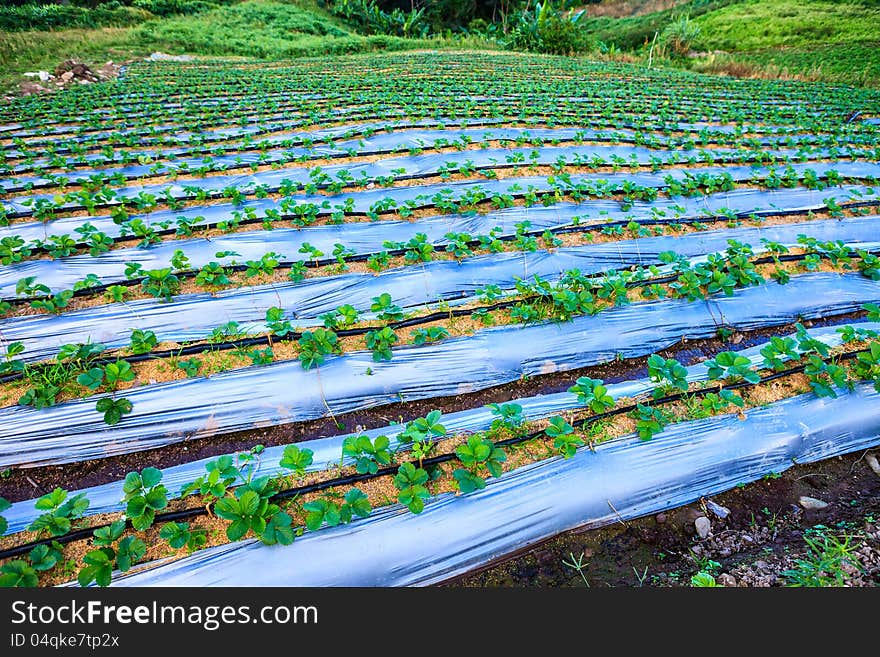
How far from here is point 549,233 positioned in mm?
4359

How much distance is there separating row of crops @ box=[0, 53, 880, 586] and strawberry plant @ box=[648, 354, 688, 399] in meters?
0.02

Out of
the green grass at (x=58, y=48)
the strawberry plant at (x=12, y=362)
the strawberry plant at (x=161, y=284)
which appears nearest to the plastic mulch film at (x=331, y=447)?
the strawberry plant at (x=12, y=362)

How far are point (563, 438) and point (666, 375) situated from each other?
3.15 ft

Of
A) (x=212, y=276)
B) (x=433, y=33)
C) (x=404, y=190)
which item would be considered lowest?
(x=212, y=276)

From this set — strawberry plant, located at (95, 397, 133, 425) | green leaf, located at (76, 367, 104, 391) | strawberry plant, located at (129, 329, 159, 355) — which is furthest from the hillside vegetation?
strawberry plant, located at (95, 397, 133, 425)

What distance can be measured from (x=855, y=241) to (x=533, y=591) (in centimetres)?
567

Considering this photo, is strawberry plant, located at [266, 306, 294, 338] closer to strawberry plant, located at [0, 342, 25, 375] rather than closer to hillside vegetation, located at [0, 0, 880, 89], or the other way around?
strawberry plant, located at [0, 342, 25, 375]

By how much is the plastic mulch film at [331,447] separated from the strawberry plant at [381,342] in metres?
0.53

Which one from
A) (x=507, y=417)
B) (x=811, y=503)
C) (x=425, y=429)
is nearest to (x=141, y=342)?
(x=425, y=429)

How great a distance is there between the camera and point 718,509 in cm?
236

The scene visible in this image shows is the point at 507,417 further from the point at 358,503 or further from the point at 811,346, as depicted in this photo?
the point at 811,346

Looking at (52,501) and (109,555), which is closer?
(109,555)

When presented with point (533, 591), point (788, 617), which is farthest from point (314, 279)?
point (788, 617)

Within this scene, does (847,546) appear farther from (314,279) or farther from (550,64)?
(550,64)
